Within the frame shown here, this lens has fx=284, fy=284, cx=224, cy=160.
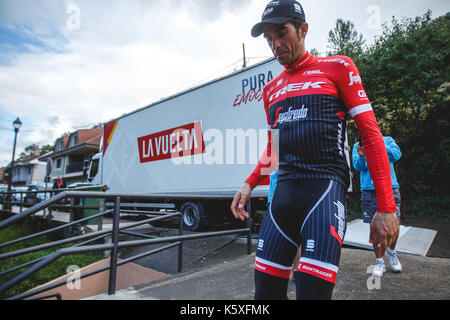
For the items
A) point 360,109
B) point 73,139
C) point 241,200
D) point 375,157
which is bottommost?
point 241,200

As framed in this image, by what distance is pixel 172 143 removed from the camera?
27.5ft

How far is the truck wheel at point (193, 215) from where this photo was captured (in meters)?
A: 7.57

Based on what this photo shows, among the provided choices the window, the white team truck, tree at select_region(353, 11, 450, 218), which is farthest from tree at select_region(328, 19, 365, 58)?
the window

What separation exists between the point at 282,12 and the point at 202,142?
603 cm

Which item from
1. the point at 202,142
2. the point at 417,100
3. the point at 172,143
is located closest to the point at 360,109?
the point at 202,142

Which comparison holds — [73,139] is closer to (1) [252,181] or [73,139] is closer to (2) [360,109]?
(1) [252,181]

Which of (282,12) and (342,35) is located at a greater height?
(342,35)

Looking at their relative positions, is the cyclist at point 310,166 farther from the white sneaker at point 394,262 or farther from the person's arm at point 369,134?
the white sneaker at point 394,262

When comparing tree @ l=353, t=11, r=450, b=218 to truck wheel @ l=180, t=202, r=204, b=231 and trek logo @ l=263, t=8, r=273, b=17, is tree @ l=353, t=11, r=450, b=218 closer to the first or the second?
truck wheel @ l=180, t=202, r=204, b=231

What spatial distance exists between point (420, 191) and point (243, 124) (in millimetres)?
10851

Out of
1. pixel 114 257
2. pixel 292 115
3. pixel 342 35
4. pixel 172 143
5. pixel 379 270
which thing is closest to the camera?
pixel 292 115

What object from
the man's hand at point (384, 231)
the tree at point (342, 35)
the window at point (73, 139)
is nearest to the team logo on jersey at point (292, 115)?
the man's hand at point (384, 231)
